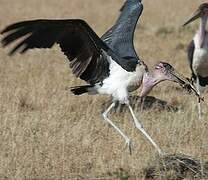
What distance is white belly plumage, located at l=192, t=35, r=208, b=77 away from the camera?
30.3ft

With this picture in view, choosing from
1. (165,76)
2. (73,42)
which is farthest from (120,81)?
(73,42)

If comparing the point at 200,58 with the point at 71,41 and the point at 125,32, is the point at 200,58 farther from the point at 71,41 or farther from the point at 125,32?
the point at 71,41

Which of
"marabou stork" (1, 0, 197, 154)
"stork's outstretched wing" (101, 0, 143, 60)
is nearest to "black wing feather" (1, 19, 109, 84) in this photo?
"marabou stork" (1, 0, 197, 154)

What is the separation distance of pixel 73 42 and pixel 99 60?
47 cm

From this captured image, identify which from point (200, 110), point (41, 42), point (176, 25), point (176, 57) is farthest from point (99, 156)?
point (176, 25)

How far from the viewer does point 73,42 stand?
19.4ft

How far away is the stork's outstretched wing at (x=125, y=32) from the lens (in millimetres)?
6812

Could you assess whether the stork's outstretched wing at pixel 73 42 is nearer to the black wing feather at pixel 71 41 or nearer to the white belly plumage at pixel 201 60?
the black wing feather at pixel 71 41

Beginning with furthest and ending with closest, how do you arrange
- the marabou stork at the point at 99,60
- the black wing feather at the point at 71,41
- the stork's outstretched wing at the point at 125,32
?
1. the stork's outstretched wing at the point at 125,32
2. the marabou stork at the point at 99,60
3. the black wing feather at the point at 71,41

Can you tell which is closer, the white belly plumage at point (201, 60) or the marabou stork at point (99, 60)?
the marabou stork at point (99, 60)

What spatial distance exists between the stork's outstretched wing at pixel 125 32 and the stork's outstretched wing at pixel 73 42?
1.10 ft

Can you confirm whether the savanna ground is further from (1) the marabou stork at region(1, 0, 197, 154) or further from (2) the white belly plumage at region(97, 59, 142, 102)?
(2) the white belly plumage at region(97, 59, 142, 102)

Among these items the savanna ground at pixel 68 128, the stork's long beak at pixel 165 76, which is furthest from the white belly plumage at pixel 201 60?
the stork's long beak at pixel 165 76

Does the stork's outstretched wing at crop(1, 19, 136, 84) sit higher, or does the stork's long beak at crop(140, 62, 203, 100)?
the stork's outstretched wing at crop(1, 19, 136, 84)
